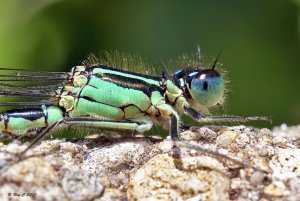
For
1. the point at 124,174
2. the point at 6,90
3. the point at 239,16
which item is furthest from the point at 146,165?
the point at 239,16

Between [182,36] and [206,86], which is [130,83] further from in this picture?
[182,36]

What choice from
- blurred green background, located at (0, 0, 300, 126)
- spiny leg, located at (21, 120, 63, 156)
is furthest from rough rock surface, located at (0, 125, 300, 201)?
blurred green background, located at (0, 0, 300, 126)

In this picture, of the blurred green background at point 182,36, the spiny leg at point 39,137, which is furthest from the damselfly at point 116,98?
the blurred green background at point 182,36

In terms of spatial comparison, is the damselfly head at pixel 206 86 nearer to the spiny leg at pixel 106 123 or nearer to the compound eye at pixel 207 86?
the compound eye at pixel 207 86

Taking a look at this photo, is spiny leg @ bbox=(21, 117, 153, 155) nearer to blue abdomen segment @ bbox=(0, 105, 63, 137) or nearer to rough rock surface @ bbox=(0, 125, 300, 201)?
rough rock surface @ bbox=(0, 125, 300, 201)

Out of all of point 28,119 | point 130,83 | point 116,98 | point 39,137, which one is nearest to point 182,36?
point 130,83

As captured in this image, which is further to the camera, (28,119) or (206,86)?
(28,119)
